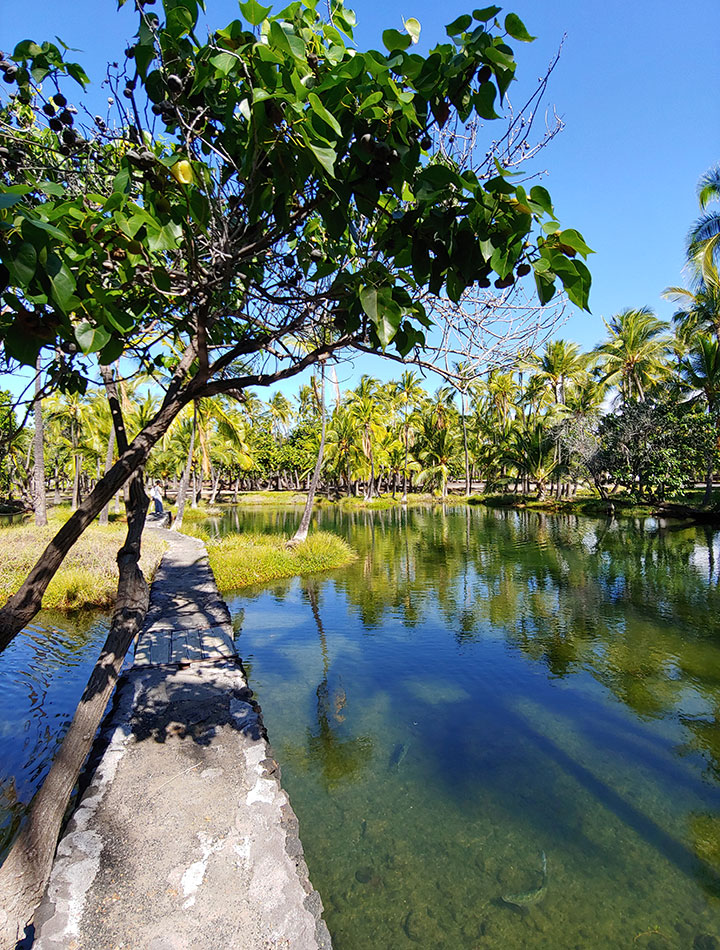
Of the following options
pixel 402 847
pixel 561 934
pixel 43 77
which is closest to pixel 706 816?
pixel 561 934

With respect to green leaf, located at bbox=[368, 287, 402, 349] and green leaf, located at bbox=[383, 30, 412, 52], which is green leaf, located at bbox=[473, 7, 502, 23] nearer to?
green leaf, located at bbox=[383, 30, 412, 52]

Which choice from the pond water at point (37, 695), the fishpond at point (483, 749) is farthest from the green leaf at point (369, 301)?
the pond water at point (37, 695)

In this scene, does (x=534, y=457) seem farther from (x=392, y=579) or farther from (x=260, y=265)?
(x=260, y=265)

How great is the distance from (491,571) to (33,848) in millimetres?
14652

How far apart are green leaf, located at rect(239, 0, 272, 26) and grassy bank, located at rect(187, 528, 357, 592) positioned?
13.2 m

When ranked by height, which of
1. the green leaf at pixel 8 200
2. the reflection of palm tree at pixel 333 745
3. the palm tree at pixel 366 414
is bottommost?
the reflection of palm tree at pixel 333 745

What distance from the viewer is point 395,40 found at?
1823 millimetres

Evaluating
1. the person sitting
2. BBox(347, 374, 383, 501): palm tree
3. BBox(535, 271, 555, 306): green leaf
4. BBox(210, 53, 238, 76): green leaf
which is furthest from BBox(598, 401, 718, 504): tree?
BBox(210, 53, 238, 76): green leaf

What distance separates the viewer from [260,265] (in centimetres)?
343

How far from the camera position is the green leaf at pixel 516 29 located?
164 cm

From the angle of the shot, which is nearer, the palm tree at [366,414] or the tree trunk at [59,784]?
the tree trunk at [59,784]

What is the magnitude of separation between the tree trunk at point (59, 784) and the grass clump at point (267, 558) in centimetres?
960

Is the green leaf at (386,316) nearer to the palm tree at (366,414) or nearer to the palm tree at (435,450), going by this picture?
the palm tree at (366,414)

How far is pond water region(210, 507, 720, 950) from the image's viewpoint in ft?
12.7
